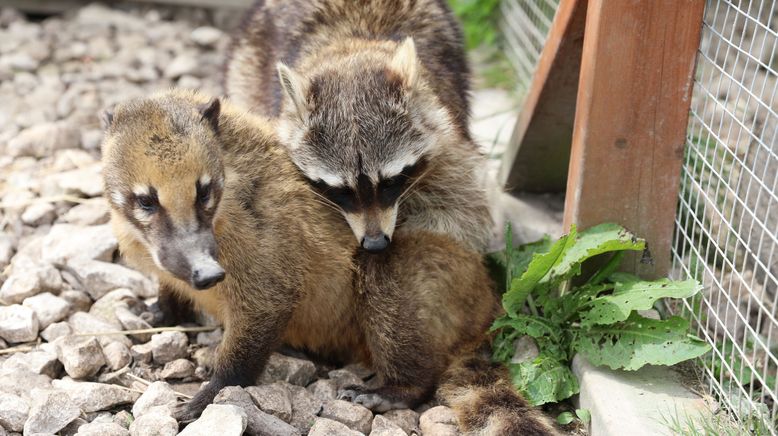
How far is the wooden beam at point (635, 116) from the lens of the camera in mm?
4172

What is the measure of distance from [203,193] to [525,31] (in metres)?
4.48

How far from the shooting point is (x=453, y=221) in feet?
16.2

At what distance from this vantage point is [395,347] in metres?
4.42

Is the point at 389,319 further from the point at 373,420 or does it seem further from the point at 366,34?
the point at 366,34

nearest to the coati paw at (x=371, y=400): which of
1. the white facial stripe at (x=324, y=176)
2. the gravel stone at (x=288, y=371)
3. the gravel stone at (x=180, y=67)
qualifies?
the gravel stone at (x=288, y=371)

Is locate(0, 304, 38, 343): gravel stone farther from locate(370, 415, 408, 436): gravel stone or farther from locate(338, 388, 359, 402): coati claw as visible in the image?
locate(370, 415, 408, 436): gravel stone

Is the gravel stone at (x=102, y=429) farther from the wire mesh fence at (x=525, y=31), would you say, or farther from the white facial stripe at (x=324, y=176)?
the wire mesh fence at (x=525, y=31)

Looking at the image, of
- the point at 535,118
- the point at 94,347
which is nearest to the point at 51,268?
the point at 94,347

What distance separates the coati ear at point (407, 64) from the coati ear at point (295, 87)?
512 mm

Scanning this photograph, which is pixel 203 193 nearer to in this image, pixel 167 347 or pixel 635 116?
pixel 167 347

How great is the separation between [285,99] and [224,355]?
146cm

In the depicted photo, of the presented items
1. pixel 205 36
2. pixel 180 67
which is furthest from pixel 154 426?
pixel 205 36

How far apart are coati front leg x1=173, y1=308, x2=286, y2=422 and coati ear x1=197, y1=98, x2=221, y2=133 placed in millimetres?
880

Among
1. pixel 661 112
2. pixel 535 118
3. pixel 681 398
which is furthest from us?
pixel 535 118
